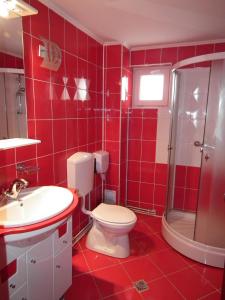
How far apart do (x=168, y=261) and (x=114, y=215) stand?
2.24 feet

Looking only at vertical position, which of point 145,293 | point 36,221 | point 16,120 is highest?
point 16,120

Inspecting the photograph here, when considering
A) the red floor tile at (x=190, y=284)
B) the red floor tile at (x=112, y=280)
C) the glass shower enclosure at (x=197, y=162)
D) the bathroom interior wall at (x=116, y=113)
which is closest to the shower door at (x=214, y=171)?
the glass shower enclosure at (x=197, y=162)

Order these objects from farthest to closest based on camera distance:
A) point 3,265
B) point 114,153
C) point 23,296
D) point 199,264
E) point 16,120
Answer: point 114,153
point 199,264
point 16,120
point 23,296
point 3,265

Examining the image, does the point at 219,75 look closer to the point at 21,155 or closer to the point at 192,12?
the point at 192,12

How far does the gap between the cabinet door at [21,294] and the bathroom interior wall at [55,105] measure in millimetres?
620

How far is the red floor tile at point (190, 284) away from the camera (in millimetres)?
1746

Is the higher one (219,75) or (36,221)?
(219,75)

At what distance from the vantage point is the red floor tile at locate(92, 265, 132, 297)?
5.79ft

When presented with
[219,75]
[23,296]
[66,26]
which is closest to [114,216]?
[23,296]

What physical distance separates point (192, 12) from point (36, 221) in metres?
1.91

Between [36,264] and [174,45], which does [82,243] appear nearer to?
[36,264]

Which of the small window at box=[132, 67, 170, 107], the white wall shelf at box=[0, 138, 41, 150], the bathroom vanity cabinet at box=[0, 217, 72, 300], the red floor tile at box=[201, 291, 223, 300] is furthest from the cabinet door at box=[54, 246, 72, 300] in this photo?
the small window at box=[132, 67, 170, 107]

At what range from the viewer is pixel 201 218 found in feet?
6.98

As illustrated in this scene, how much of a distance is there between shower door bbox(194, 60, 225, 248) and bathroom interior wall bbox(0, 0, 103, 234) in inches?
47.7
